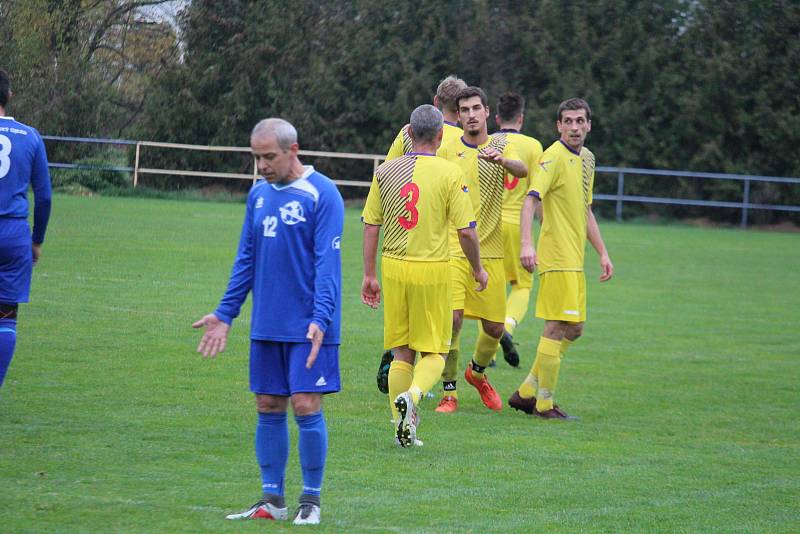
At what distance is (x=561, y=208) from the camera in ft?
29.6

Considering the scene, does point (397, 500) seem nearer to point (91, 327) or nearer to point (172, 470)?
point (172, 470)

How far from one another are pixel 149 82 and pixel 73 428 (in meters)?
31.3

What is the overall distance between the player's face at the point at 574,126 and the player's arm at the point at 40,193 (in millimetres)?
3698

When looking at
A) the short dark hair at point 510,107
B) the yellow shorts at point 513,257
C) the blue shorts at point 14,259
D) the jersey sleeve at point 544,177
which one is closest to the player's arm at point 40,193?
the blue shorts at point 14,259

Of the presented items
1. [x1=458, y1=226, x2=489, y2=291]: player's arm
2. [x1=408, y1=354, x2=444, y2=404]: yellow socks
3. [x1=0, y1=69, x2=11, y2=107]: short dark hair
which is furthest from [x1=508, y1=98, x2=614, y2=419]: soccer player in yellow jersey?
[x1=0, y1=69, x2=11, y2=107]: short dark hair

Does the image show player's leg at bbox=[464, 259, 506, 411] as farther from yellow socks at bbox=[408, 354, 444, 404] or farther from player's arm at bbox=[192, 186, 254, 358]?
player's arm at bbox=[192, 186, 254, 358]

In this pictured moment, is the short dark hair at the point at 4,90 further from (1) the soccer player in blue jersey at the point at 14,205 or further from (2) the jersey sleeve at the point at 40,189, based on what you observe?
(2) the jersey sleeve at the point at 40,189

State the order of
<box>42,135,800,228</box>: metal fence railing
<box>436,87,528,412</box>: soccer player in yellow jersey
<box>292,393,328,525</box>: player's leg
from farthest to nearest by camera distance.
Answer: <box>42,135,800,228</box>: metal fence railing < <box>436,87,528,412</box>: soccer player in yellow jersey < <box>292,393,328,525</box>: player's leg

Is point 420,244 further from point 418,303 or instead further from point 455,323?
point 455,323

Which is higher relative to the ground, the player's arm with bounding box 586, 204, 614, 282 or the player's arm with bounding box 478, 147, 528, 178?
the player's arm with bounding box 478, 147, 528, 178

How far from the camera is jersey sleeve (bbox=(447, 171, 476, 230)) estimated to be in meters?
7.75

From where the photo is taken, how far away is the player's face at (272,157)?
5.52 meters

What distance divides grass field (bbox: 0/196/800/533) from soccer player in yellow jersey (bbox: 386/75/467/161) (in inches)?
75.9

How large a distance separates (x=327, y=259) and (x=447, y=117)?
419 centimetres
